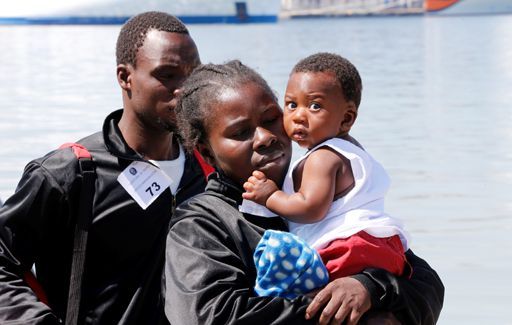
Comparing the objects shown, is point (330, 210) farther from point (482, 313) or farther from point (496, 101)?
point (496, 101)

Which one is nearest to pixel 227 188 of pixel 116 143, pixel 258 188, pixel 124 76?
pixel 258 188

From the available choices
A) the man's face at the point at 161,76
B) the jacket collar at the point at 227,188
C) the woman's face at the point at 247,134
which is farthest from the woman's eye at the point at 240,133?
the man's face at the point at 161,76

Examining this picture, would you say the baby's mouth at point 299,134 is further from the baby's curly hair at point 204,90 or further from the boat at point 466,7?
the boat at point 466,7

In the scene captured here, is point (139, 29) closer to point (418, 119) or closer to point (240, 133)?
point (240, 133)

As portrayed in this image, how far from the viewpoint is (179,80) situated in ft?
9.47

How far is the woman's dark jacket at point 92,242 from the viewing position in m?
2.64

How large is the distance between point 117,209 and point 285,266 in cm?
77

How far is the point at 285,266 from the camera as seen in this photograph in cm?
211

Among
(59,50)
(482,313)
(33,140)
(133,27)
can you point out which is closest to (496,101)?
(33,140)

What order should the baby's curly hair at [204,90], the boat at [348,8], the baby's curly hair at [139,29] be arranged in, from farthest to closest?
1. the boat at [348,8]
2. the baby's curly hair at [139,29]
3. the baby's curly hair at [204,90]

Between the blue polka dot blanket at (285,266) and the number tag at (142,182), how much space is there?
0.71 metres

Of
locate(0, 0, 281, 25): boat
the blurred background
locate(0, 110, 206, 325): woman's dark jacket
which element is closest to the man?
locate(0, 110, 206, 325): woman's dark jacket

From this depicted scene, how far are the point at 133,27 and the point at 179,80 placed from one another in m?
0.29

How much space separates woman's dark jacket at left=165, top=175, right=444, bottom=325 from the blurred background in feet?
2.09
